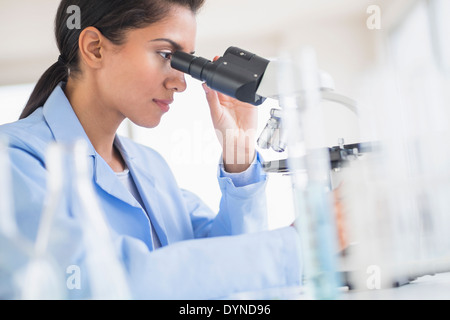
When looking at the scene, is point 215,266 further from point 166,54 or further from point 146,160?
point 146,160

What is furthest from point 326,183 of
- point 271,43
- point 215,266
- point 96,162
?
point 271,43

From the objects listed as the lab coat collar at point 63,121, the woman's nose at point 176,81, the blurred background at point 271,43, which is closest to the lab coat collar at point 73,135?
the lab coat collar at point 63,121

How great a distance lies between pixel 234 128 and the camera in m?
1.21

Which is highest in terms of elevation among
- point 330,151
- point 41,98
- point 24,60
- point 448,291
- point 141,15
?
point 24,60

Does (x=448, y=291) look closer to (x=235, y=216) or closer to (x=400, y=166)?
(x=400, y=166)

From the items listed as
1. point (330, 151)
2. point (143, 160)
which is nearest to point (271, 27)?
point (143, 160)

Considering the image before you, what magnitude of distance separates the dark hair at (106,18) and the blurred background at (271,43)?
0.51m

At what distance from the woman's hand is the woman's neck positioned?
25cm

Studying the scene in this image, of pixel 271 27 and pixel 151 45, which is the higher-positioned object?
pixel 271 27

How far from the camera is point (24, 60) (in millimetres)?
1941

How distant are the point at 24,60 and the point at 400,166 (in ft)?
5.62

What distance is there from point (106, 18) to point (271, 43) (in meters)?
1.61

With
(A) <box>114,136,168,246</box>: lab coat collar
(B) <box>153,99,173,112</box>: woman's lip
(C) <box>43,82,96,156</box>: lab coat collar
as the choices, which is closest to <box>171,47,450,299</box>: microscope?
(B) <box>153,99,173,112</box>: woman's lip

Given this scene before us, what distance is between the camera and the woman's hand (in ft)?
3.81
